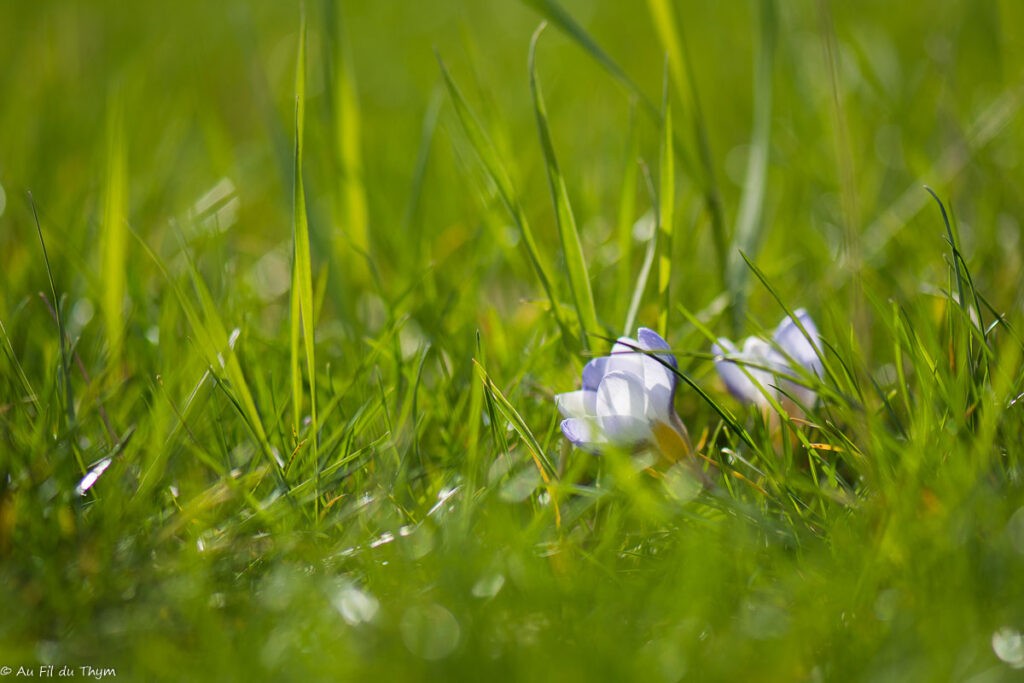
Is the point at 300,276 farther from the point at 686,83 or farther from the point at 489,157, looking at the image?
the point at 686,83

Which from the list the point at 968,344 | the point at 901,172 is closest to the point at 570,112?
the point at 901,172

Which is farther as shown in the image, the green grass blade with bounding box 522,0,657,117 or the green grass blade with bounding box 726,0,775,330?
the green grass blade with bounding box 726,0,775,330

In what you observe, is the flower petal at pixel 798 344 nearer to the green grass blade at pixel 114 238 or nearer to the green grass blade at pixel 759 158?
the green grass blade at pixel 759 158

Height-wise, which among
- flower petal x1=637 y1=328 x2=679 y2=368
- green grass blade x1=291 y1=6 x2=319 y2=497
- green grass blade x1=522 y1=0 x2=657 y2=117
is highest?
green grass blade x1=522 y1=0 x2=657 y2=117

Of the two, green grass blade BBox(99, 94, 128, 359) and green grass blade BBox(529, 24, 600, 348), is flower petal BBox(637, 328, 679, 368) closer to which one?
green grass blade BBox(529, 24, 600, 348)

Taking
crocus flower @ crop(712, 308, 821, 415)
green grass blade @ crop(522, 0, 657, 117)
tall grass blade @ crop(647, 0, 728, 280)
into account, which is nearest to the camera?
crocus flower @ crop(712, 308, 821, 415)

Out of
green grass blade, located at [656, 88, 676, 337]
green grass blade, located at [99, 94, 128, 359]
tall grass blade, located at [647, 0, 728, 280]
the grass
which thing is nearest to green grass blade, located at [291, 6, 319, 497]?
the grass

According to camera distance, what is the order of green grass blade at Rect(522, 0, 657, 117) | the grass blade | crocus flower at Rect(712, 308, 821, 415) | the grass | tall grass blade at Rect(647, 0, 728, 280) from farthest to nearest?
1. tall grass blade at Rect(647, 0, 728, 280)
2. green grass blade at Rect(522, 0, 657, 117)
3. crocus flower at Rect(712, 308, 821, 415)
4. the grass blade
5. the grass
